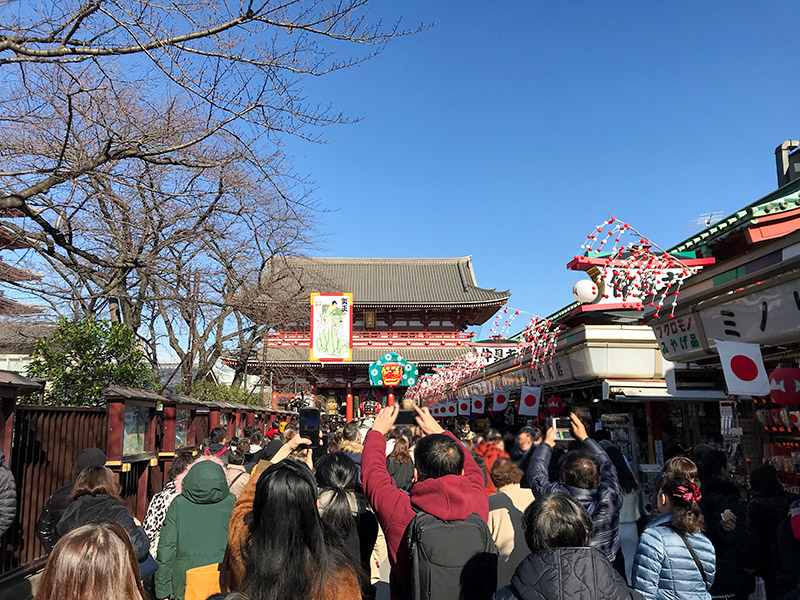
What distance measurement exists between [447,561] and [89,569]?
1.62m

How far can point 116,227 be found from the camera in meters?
10.3

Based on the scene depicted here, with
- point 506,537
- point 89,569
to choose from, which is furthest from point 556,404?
point 89,569

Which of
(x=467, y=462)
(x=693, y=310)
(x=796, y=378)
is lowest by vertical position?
(x=467, y=462)

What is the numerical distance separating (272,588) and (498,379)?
13.1 meters

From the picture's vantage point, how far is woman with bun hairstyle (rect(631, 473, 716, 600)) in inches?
127

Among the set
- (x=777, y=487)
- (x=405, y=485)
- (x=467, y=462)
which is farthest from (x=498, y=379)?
(x=467, y=462)

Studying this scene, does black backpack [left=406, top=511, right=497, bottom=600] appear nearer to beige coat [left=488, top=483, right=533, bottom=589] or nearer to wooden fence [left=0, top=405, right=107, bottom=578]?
beige coat [left=488, top=483, right=533, bottom=589]

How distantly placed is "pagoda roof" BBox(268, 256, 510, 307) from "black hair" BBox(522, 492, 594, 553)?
28.8m

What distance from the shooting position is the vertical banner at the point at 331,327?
80.1 ft

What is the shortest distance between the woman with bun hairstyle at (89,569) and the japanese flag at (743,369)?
5034 millimetres

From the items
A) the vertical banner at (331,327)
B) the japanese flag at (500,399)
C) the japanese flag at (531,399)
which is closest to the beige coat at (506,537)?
the japanese flag at (531,399)

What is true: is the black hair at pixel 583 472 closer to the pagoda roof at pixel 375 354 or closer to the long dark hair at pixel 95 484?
the long dark hair at pixel 95 484

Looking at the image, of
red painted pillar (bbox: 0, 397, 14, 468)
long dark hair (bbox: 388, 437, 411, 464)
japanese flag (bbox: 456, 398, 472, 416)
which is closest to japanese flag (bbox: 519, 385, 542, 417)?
long dark hair (bbox: 388, 437, 411, 464)

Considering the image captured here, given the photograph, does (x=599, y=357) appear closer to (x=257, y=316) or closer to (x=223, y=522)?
(x=223, y=522)
